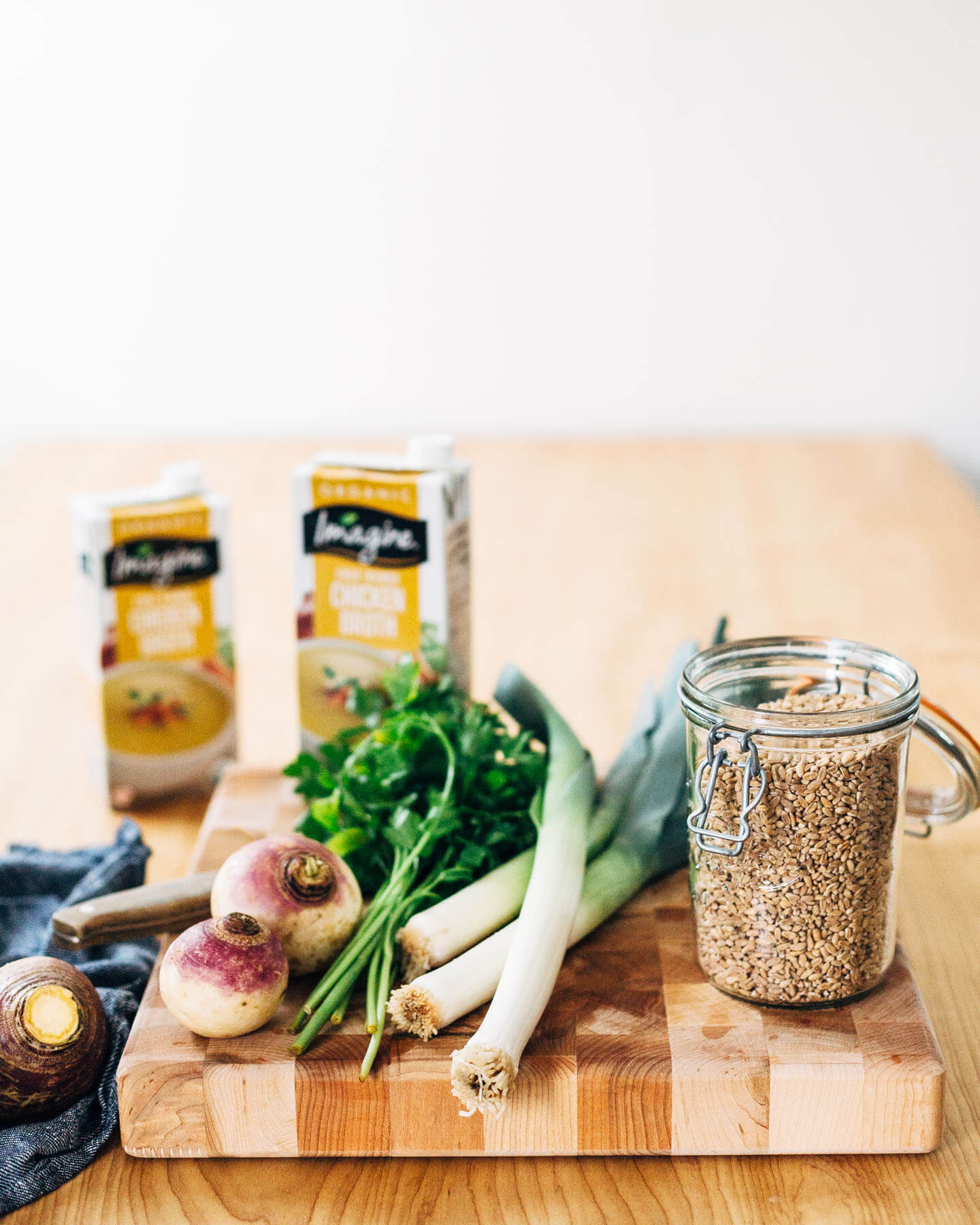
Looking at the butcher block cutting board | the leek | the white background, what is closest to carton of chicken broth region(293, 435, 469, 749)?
the leek

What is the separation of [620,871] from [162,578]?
1.61 feet

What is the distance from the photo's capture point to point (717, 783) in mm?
812

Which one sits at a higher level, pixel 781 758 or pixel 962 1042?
pixel 781 758

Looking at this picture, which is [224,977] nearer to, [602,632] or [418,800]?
[418,800]

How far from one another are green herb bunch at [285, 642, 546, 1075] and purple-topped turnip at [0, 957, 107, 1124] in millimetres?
165

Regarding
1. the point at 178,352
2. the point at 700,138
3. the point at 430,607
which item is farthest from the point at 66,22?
the point at 430,607

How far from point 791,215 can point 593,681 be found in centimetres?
205

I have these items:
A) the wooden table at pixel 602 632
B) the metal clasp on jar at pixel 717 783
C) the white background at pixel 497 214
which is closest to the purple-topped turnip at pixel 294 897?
the wooden table at pixel 602 632

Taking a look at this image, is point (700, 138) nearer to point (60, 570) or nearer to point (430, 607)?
point (60, 570)

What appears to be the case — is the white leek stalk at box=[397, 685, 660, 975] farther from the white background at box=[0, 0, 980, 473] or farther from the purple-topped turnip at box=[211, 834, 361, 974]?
the white background at box=[0, 0, 980, 473]

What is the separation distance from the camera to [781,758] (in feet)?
2.57

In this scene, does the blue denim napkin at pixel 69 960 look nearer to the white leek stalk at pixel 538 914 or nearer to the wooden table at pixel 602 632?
the wooden table at pixel 602 632

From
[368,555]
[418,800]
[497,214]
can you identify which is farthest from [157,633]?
[497,214]

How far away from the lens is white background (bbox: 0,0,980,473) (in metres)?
3.14
